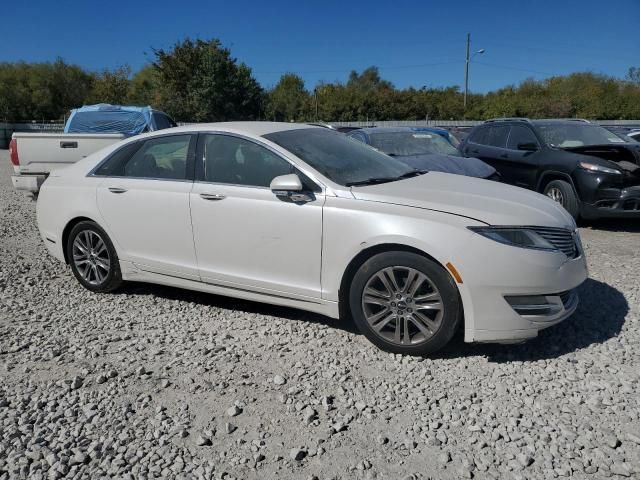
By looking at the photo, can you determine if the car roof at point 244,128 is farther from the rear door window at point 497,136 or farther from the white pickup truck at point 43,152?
the rear door window at point 497,136

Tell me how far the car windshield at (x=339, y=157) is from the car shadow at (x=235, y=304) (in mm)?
1171

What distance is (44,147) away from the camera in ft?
25.2

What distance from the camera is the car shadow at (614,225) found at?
26.0 ft

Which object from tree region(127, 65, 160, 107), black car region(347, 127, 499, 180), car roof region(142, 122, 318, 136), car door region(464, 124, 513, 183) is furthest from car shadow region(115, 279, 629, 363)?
tree region(127, 65, 160, 107)

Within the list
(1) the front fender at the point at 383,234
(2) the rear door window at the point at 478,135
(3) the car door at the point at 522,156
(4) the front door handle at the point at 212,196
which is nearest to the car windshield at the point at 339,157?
(1) the front fender at the point at 383,234

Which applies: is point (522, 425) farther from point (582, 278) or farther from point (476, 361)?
point (582, 278)

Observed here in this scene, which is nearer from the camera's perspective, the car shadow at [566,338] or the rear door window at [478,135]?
the car shadow at [566,338]

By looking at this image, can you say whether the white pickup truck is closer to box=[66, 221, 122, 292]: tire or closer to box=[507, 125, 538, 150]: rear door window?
box=[66, 221, 122, 292]: tire

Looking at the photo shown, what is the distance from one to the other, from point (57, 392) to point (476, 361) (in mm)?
2690

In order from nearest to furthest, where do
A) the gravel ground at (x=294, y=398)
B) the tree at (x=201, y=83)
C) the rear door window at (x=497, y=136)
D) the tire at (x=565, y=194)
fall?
the gravel ground at (x=294, y=398) < the tire at (x=565, y=194) < the rear door window at (x=497, y=136) < the tree at (x=201, y=83)

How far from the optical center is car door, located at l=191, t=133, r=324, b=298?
151 inches

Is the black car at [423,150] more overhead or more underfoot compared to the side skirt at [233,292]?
more overhead

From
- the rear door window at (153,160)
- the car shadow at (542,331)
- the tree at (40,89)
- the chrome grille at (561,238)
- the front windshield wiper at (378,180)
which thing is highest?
the tree at (40,89)

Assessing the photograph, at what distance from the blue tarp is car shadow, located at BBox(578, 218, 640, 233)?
9.35 meters
